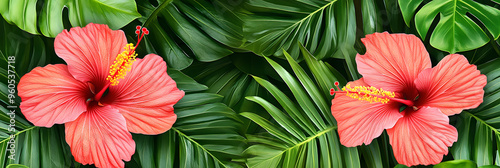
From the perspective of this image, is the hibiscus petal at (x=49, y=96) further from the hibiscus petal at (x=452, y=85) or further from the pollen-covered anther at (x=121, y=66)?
the hibiscus petal at (x=452, y=85)

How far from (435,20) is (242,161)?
420mm

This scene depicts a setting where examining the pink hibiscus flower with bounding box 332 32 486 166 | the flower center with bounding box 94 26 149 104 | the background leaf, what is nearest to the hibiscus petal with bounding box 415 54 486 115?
the pink hibiscus flower with bounding box 332 32 486 166

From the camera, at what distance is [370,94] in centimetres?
73

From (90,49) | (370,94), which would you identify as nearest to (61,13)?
(90,49)

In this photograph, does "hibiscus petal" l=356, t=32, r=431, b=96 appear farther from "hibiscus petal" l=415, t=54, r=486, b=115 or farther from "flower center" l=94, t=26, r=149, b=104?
"flower center" l=94, t=26, r=149, b=104

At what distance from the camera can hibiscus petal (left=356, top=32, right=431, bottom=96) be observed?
737 mm

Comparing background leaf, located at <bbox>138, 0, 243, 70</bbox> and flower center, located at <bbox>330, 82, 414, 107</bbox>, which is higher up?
background leaf, located at <bbox>138, 0, 243, 70</bbox>

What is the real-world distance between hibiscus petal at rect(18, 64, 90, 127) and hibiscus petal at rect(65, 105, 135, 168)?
21 millimetres

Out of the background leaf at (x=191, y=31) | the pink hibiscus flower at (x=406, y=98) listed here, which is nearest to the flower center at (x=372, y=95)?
the pink hibiscus flower at (x=406, y=98)

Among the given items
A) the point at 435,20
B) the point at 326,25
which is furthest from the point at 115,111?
the point at 435,20

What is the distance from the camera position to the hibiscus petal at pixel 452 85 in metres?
0.71

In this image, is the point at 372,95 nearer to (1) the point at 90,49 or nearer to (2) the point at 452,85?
(2) the point at 452,85

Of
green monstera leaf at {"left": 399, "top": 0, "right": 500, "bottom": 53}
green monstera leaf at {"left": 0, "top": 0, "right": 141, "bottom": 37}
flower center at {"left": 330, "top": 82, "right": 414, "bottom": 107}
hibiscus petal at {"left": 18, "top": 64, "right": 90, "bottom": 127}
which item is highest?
green monstera leaf at {"left": 0, "top": 0, "right": 141, "bottom": 37}

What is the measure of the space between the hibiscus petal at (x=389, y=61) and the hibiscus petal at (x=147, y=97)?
12.7 inches
